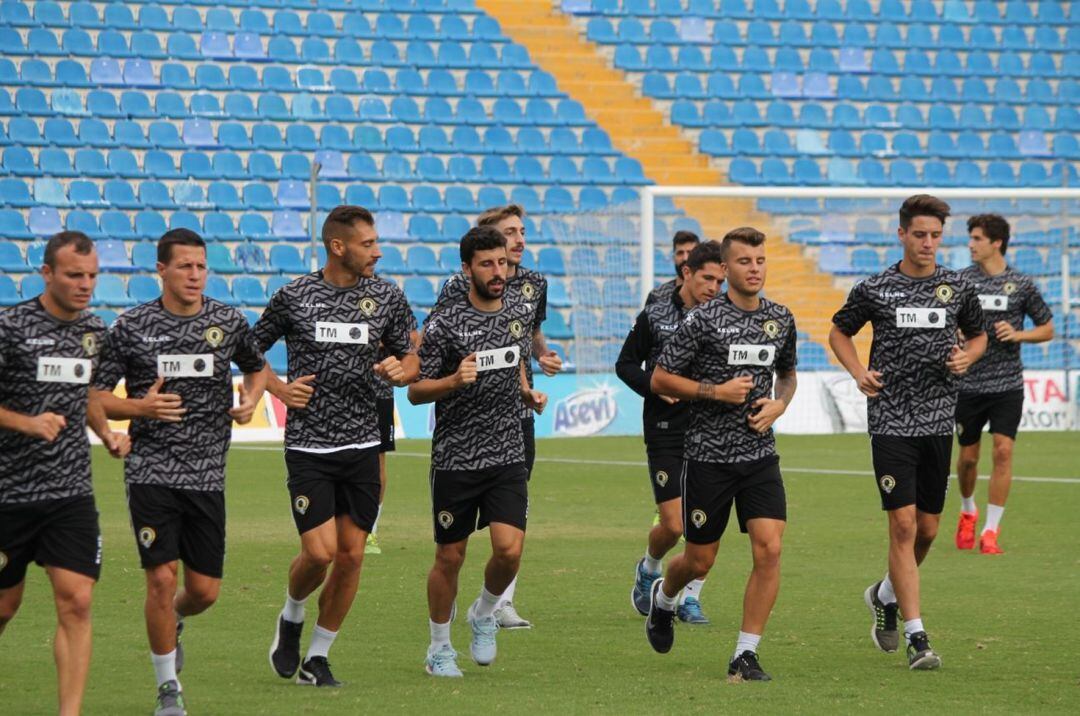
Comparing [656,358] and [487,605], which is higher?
[656,358]

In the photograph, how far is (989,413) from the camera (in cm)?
1333

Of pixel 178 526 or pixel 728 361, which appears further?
pixel 728 361

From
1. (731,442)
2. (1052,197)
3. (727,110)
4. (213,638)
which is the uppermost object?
(727,110)

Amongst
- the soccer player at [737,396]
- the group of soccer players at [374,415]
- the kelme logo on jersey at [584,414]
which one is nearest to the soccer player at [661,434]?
the group of soccer players at [374,415]

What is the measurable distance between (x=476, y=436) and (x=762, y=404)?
1399 millimetres

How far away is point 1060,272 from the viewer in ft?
85.3

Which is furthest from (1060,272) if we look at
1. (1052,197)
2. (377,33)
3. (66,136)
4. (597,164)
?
(66,136)

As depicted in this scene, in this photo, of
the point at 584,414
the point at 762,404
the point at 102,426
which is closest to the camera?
the point at 102,426

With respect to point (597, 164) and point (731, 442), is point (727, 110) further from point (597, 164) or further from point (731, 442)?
point (731, 442)

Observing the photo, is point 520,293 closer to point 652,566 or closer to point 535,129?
point 652,566

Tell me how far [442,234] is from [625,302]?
5063mm

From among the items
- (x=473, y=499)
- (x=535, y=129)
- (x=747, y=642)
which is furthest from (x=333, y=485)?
(x=535, y=129)

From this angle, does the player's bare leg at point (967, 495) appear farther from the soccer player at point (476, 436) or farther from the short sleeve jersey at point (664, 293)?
the soccer player at point (476, 436)

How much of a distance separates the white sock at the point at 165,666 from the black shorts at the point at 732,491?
264 centimetres
